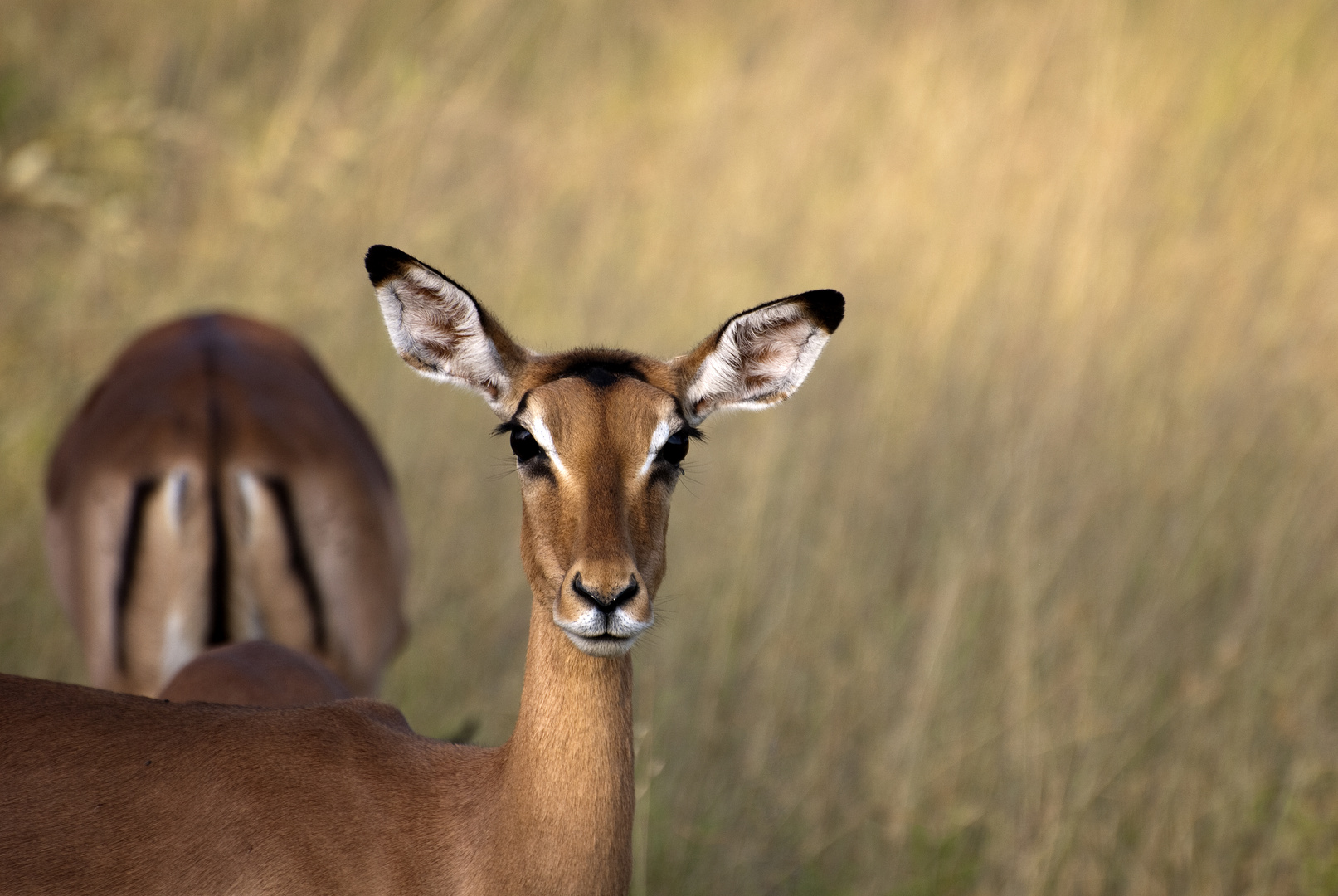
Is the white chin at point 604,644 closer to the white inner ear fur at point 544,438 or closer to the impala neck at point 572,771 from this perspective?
the impala neck at point 572,771

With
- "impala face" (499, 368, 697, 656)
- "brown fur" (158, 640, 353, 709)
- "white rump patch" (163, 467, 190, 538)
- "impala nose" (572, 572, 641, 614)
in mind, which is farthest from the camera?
"white rump patch" (163, 467, 190, 538)

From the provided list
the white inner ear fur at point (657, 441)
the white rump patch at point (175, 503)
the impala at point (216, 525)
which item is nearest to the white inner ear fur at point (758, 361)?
the white inner ear fur at point (657, 441)

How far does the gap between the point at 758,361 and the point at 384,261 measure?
933 millimetres

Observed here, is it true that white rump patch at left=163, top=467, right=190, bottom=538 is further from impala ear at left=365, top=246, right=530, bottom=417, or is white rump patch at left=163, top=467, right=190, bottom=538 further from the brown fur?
impala ear at left=365, top=246, right=530, bottom=417

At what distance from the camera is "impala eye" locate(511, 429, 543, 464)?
113 inches

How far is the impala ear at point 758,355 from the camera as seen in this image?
10.0 ft

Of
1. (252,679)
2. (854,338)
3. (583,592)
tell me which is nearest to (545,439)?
(583,592)

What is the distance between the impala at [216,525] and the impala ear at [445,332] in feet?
3.94

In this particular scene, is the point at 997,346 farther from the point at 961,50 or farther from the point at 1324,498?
the point at 961,50

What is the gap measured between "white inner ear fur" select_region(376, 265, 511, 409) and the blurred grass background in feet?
3.82

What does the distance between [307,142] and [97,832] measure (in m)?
4.85

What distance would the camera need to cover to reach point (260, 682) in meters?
3.40

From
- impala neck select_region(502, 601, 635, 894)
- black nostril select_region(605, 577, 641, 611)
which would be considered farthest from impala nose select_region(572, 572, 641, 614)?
impala neck select_region(502, 601, 635, 894)

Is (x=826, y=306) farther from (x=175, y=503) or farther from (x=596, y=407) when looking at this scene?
(x=175, y=503)
